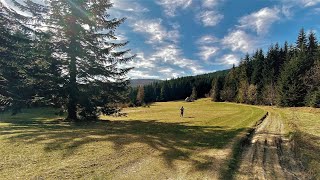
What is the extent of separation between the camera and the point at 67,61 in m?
23.8

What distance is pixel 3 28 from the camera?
94.9ft

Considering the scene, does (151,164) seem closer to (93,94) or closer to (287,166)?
(287,166)

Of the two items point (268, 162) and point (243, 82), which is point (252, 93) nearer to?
point (243, 82)

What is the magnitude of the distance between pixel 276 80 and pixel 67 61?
7162cm

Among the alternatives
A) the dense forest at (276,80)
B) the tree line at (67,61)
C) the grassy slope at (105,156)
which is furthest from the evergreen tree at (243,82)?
the grassy slope at (105,156)

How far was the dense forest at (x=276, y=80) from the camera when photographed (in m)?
61.1

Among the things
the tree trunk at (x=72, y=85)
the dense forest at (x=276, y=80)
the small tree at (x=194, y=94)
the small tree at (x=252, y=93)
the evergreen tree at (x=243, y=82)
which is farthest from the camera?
the small tree at (x=194, y=94)

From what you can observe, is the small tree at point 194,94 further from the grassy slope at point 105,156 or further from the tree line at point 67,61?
the grassy slope at point 105,156

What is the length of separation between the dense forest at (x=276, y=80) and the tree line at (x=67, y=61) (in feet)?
143

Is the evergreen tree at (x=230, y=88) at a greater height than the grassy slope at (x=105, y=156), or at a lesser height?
greater

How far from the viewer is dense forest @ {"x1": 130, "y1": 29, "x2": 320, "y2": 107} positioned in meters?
61.1

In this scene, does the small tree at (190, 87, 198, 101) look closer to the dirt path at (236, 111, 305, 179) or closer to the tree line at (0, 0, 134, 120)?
the tree line at (0, 0, 134, 120)

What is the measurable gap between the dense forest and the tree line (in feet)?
143

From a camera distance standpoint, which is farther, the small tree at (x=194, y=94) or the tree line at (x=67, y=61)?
the small tree at (x=194, y=94)
